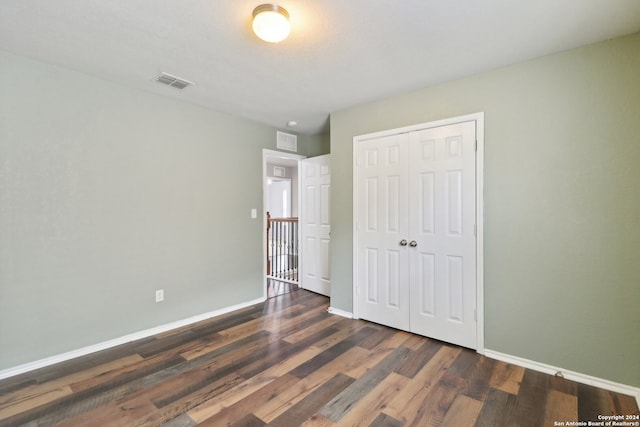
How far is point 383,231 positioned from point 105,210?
Result: 2705 mm

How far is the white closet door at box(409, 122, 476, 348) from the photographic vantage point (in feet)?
8.65

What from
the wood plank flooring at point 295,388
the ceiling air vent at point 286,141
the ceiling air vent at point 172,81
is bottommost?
the wood plank flooring at point 295,388

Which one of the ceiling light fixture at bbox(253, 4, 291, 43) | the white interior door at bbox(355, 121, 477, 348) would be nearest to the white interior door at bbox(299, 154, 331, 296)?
the white interior door at bbox(355, 121, 477, 348)

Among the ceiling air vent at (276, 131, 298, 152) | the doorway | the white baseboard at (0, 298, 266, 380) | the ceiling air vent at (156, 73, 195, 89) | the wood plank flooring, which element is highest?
the ceiling air vent at (156, 73, 195, 89)

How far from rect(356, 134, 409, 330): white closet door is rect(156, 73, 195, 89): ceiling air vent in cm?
188

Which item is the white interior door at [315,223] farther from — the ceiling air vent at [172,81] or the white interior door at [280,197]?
the white interior door at [280,197]

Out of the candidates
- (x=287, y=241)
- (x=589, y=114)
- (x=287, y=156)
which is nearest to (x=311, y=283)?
(x=287, y=241)

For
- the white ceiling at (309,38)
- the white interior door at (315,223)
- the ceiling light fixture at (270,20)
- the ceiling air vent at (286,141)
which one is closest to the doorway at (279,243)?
the ceiling air vent at (286,141)

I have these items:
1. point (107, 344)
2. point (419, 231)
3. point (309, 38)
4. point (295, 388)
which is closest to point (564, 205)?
point (419, 231)

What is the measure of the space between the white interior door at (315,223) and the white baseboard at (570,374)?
2.35 meters

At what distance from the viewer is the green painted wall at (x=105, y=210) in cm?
229

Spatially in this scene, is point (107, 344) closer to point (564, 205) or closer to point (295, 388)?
point (295, 388)

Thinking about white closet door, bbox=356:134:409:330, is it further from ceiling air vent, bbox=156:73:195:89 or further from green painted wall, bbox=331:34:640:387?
ceiling air vent, bbox=156:73:195:89

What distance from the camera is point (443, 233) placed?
9.09ft
